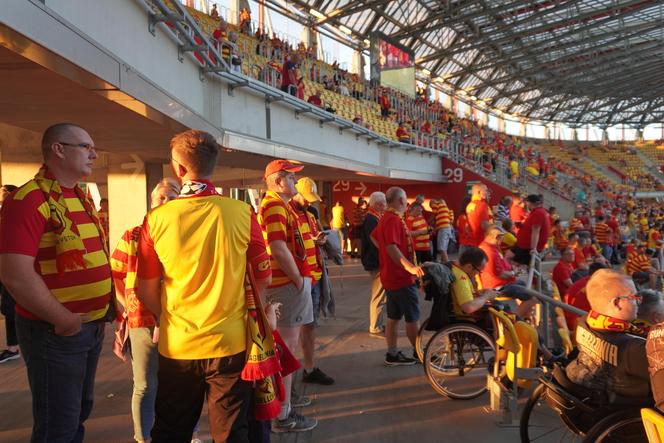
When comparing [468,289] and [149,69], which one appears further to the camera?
[149,69]

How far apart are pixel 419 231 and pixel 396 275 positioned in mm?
4400

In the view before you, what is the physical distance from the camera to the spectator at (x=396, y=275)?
5266 millimetres

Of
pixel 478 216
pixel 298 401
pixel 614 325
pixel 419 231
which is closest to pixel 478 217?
pixel 478 216

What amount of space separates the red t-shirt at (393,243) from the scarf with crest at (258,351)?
2.98m

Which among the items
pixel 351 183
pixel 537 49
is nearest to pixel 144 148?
pixel 351 183

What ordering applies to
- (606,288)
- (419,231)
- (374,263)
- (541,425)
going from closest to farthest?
(606,288)
(541,425)
(374,263)
(419,231)

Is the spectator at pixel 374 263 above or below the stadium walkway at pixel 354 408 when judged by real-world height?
above

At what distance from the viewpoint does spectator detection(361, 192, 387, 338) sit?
6.58 meters

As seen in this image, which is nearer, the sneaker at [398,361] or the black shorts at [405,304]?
the black shorts at [405,304]

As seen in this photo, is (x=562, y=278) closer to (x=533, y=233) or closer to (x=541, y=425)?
(x=533, y=233)

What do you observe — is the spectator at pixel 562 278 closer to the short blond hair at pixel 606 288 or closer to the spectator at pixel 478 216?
the spectator at pixel 478 216

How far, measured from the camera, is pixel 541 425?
3930 mm

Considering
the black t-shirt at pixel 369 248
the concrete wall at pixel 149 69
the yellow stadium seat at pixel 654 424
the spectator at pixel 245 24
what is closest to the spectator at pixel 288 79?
the concrete wall at pixel 149 69

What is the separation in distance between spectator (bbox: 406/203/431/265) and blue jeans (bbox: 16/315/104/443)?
7363 millimetres
